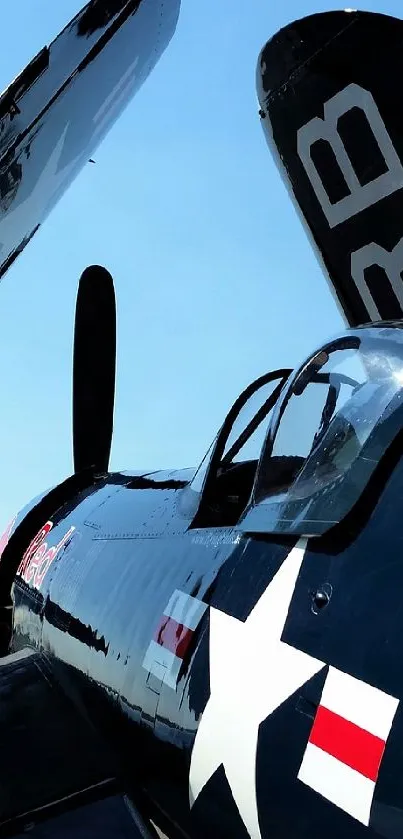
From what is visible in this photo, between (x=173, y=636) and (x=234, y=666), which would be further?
(x=173, y=636)

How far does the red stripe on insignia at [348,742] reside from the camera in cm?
155

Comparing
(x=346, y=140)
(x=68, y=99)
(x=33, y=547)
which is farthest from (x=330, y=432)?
(x=68, y=99)

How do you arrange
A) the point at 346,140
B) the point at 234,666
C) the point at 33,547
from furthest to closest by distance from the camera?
the point at 346,140
the point at 33,547
the point at 234,666

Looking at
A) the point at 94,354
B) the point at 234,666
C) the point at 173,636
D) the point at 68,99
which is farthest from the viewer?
the point at 94,354

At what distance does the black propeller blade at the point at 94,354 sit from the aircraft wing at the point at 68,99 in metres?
0.91

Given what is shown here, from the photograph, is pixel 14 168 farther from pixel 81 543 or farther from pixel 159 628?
pixel 159 628

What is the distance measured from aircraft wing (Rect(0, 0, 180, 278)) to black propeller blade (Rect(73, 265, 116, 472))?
2.99ft

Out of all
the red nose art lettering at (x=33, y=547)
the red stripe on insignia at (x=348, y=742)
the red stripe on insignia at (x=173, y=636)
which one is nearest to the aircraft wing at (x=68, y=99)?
the red nose art lettering at (x=33, y=547)

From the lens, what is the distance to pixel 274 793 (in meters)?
1.81

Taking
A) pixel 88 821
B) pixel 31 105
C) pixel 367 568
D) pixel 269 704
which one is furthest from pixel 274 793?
pixel 31 105

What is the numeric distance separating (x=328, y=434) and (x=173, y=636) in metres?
0.88

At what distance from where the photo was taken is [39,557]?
496 centimetres

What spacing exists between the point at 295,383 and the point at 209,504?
0.72 metres

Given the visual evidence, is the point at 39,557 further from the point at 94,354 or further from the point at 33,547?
the point at 94,354
